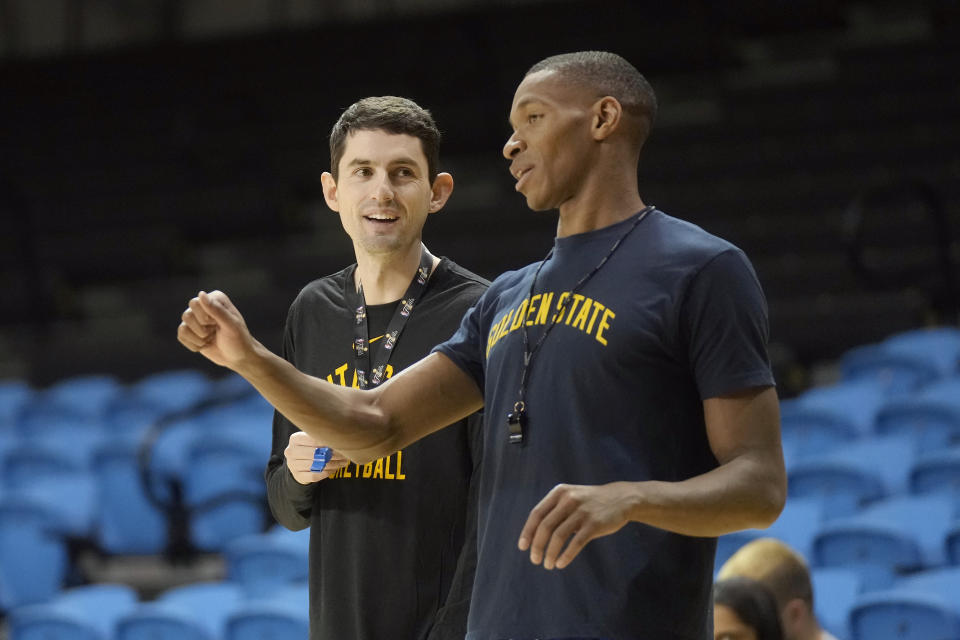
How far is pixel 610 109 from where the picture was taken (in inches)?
86.0

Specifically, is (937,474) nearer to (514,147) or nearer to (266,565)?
(266,565)

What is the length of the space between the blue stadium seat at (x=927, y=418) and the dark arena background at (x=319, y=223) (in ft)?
0.04

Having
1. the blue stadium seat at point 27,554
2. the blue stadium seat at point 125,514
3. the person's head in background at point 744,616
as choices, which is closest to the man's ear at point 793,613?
the person's head in background at point 744,616

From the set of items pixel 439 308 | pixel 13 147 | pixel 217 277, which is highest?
pixel 13 147

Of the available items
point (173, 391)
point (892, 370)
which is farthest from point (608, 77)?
point (173, 391)

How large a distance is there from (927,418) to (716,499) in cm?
517

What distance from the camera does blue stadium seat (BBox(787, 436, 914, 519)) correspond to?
6066 millimetres

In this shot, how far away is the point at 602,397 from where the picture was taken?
205 cm

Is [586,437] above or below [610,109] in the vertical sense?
below

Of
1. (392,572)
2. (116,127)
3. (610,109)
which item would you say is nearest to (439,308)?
(392,572)

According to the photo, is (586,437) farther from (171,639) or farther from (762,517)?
(171,639)

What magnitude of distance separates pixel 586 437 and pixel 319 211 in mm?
11355

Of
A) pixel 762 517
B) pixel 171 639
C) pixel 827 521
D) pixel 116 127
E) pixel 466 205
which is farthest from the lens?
pixel 116 127

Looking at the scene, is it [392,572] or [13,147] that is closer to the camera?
[392,572]
